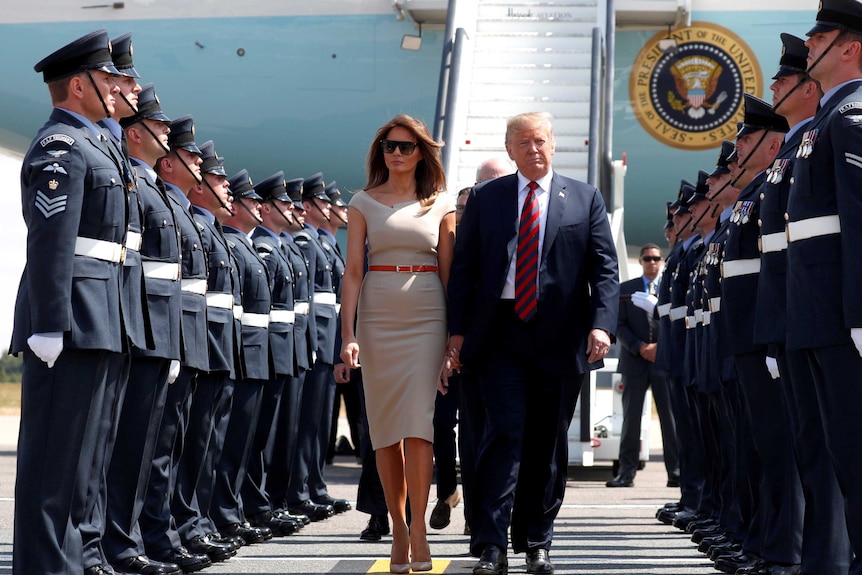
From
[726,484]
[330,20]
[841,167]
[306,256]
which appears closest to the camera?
[841,167]

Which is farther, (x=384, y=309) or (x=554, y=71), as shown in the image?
(x=554, y=71)

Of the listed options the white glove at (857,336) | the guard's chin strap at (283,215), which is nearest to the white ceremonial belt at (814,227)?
the white glove at (857,336)

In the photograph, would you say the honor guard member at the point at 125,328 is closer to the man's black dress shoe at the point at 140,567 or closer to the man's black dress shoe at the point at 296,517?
the man's black dress shoe at the point at 140,567

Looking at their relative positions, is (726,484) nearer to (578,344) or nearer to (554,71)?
(578,344)

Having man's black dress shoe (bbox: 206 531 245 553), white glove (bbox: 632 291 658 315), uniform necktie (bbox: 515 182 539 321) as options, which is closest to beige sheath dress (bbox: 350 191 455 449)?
uniform necktie (bbox: 515 182 539 321)

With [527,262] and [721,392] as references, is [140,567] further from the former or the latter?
[721,392]

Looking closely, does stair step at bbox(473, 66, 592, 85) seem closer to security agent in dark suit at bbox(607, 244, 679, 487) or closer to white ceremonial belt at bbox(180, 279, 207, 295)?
security agent in dark suit at bbox(607, 244, 679, 487)

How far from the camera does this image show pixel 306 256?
834cm

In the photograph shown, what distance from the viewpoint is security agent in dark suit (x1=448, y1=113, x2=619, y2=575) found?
5137 millimetres

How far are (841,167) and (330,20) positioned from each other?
1049 cm

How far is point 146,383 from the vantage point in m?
5.24

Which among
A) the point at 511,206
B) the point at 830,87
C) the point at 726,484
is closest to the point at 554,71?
the point at 726,484

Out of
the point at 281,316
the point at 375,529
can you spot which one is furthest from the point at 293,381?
the point at 375,529

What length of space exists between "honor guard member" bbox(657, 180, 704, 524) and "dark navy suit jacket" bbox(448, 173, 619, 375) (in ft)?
8.21
